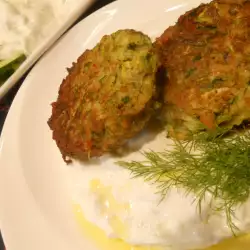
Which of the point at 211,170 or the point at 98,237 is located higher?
the point at 211,170

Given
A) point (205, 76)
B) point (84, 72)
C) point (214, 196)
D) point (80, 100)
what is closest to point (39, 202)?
point (80, 100)

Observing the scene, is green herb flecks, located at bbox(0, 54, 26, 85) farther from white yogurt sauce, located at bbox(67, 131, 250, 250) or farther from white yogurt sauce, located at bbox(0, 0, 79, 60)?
white yogurt sauce, located at bbox(67, 131, 250, 250)

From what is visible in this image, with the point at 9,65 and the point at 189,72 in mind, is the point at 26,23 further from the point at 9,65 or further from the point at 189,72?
the point at 189,72

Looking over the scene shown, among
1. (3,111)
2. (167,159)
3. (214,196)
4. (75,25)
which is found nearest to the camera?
(214,196)

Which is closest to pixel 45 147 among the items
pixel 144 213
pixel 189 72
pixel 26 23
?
pixel 144 213

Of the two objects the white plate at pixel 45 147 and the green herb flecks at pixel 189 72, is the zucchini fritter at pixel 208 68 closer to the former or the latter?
the green herb flecks at pixel 189 72

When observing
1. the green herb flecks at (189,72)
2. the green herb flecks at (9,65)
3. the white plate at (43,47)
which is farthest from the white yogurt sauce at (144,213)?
the green herb flecks at (9,65)

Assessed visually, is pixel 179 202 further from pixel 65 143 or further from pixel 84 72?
pixel 84 72
